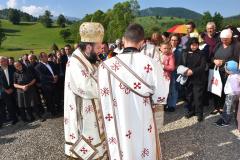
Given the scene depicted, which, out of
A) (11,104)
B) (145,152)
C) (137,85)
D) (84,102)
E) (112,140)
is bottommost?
(11,104)

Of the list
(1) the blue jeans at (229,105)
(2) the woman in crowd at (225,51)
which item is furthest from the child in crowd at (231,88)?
(2) the woman in crowd at (225,51)

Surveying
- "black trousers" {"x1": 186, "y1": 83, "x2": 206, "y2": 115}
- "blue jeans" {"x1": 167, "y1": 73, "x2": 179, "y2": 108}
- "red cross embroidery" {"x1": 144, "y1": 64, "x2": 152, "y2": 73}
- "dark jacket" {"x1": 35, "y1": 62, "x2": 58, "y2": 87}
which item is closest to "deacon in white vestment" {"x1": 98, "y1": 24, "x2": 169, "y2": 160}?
"red cross embroidery" {"x1": 144, "y1": 64, "x2": 152, "y2": 73}

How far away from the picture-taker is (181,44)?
9.12m

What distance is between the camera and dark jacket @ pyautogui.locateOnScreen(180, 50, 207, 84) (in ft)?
25.9

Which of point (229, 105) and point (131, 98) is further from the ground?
point (131, 98)

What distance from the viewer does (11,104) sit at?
9.99 metres

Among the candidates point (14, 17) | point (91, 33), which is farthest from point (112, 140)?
point (14, 17)

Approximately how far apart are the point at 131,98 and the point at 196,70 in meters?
4.25

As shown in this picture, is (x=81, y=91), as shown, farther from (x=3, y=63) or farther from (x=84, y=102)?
(x=3, y=63)

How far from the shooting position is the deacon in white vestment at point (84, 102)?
4.57 meters

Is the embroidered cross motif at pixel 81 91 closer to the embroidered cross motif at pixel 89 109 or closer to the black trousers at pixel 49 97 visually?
the embroidered cross motif at pixel 89 109

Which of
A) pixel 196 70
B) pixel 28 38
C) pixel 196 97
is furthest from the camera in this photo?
pixel 28 38

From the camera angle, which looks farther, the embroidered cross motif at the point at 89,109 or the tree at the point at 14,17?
the tree at the point at 14,17

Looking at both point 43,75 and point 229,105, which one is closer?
point 229,105
